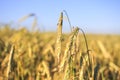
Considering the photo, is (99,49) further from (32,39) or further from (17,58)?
(17,58)

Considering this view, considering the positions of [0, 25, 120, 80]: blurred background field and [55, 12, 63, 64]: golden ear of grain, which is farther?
[0, 25, 120, 80]: blurred background field

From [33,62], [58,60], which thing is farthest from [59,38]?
[33,62]

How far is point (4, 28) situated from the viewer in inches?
191

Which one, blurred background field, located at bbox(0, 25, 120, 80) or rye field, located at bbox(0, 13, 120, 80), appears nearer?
rye field, located at bbox(0, 13, 120, 80)

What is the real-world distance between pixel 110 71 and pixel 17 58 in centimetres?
86

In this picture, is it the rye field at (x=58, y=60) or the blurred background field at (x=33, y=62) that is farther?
the blurred background field at (x=33, y=62)

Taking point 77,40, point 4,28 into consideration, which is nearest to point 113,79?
point 77,40

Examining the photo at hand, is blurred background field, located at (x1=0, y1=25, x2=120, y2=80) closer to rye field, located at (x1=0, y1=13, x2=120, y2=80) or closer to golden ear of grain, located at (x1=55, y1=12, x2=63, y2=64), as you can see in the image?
rye field, located at (x1=0, y1=13, x2=120, y2=80)

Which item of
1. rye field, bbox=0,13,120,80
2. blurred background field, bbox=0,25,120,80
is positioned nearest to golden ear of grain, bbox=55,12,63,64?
rye field, bbox=0,13,120,80

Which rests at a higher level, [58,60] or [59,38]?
[59,38]

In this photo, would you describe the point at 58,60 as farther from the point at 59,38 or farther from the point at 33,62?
the point at 33,62

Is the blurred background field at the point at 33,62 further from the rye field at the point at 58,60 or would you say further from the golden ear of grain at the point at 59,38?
the golden ear of grain at the point at 59,38

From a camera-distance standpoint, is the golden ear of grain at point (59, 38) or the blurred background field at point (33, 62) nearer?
the golden ear of grain at point (59, 38)

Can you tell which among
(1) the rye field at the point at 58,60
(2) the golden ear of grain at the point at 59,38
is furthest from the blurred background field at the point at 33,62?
(2) the golden ear of grain at the point at 59,38
